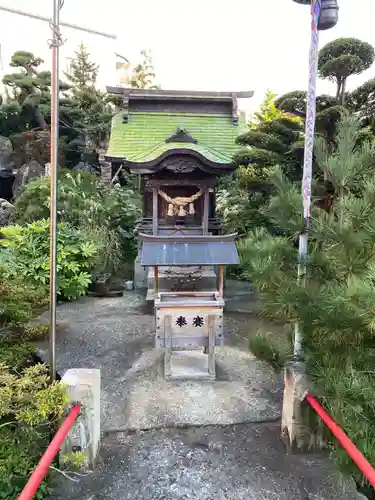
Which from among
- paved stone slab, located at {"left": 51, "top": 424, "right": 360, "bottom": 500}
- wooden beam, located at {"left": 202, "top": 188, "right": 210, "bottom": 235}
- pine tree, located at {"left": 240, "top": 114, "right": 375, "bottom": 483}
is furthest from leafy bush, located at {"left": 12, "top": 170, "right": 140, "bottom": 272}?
pine tree, located at {"left": 240, "top": 114, "right": 375, "bottom": 483}

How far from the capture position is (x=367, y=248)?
223 cm

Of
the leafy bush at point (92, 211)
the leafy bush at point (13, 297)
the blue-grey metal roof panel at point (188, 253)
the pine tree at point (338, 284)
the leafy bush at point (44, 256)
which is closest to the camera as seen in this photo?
the pine tree at point (338, 284)

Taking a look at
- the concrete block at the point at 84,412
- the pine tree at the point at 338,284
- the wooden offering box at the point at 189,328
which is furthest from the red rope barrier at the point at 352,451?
the wooden offering box at the point at 189,328

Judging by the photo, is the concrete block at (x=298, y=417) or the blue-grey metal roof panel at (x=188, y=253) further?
the blue-grey metal roof panel at (x=188, y=253)

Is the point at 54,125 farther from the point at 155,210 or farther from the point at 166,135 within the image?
the point at 166,135

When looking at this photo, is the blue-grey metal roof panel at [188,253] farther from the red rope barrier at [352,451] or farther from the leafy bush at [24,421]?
the red rope barrier at [352,451]

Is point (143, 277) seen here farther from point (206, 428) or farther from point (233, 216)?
point (206, 428)

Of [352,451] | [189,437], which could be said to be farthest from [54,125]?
[189,437]

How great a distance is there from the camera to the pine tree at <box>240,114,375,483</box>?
194 cm

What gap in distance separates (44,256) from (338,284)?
3.71m

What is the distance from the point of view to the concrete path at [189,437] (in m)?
2.68

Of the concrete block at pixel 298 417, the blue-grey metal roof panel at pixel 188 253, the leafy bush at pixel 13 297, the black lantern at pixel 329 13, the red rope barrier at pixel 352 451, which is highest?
the black lantern at pixel 329 13

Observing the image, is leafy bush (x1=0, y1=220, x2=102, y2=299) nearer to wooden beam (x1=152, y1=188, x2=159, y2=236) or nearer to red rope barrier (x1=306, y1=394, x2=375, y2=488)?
wooden beam (x1=152, y1=188, x2=159, y2=236)

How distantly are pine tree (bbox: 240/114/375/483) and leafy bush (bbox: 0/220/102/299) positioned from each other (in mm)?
2759
